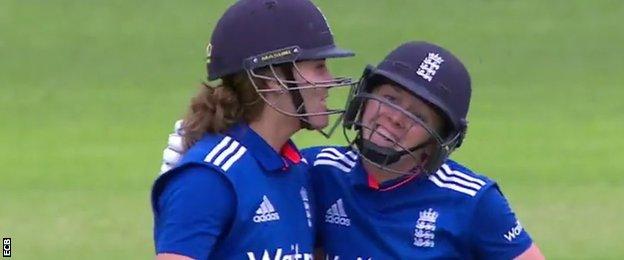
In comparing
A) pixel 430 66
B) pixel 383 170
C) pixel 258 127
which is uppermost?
pixel 430 66

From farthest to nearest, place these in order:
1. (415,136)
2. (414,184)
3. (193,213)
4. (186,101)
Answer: (186,101) < (414,184) < (415,136) < (193,213)

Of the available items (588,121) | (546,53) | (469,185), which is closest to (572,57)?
(546,53)

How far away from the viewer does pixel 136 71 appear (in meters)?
15.6

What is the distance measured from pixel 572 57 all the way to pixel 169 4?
194 inches

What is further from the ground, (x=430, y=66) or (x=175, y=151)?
(x=430, y=66)

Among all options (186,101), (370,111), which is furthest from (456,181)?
(186,101)

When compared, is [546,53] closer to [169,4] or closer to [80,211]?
[169,4]

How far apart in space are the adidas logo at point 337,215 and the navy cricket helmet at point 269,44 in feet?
0.91

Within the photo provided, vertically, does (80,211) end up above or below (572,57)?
below

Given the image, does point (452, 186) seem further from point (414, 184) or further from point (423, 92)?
point (423, 92)

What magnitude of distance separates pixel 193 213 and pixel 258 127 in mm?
436

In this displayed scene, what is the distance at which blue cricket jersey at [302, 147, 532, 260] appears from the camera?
4105mm

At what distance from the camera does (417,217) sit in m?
4.16

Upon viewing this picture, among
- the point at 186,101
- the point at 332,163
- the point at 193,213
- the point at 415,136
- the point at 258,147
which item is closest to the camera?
the point at 193,213
